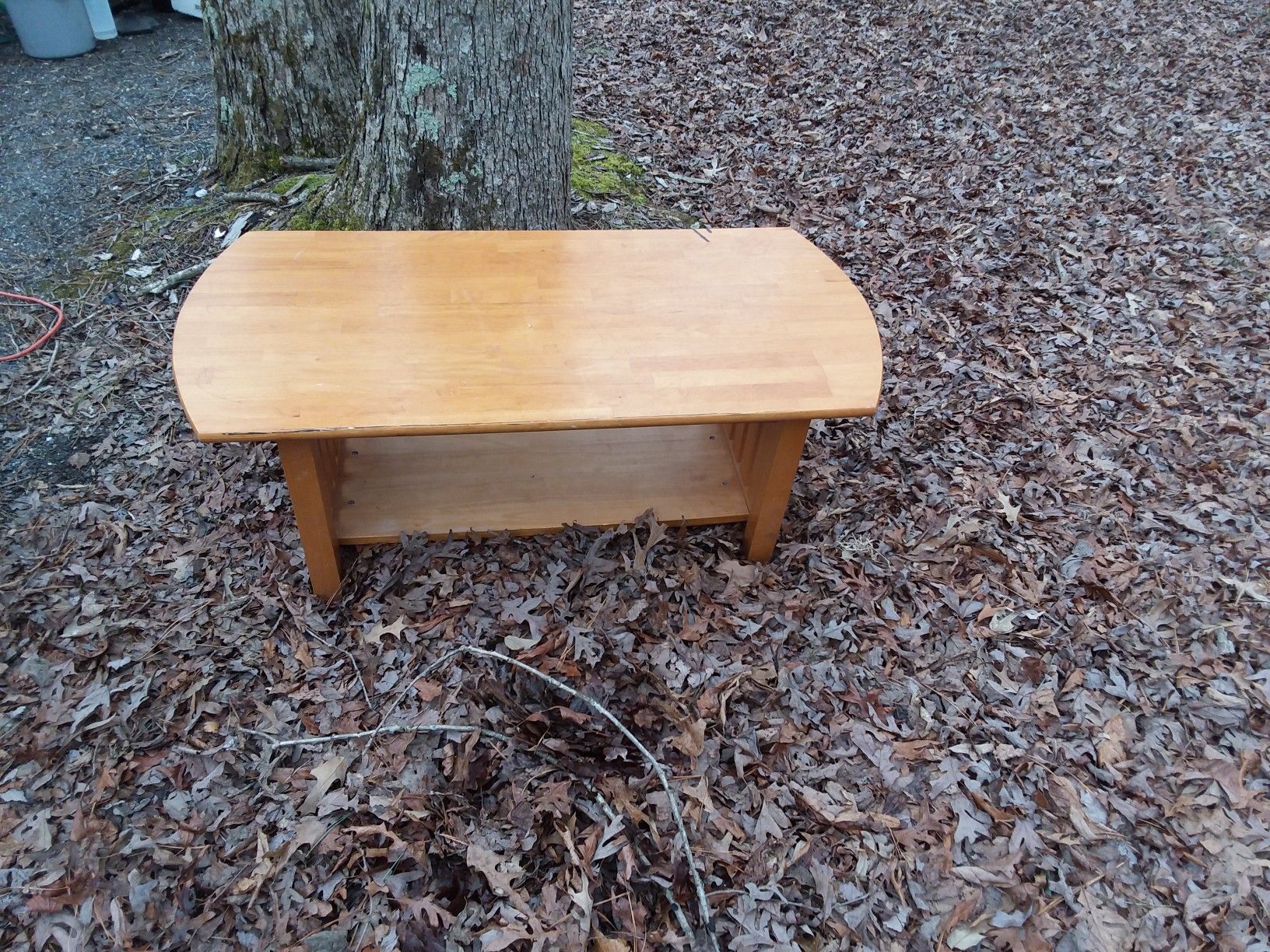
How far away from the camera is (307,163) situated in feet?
13.0

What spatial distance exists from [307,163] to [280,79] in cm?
38

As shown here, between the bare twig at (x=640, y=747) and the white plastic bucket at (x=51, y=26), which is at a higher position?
the white plastic bucket at (x=51, y=26)

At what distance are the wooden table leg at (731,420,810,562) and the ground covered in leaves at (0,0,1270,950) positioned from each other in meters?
0.13

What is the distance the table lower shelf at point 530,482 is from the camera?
265 cm

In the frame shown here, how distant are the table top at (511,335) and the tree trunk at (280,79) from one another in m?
1.46

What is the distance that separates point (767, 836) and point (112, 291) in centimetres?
352

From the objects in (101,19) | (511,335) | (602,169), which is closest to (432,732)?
(511,335)

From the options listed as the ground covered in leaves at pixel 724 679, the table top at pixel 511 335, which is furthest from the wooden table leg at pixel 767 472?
the table top at pixel 511 335

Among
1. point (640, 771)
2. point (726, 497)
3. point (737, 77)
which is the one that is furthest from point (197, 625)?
point (737, 77)

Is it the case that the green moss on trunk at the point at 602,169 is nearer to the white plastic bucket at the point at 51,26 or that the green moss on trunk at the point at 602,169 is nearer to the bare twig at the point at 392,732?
the bare twig at the point at 392,732

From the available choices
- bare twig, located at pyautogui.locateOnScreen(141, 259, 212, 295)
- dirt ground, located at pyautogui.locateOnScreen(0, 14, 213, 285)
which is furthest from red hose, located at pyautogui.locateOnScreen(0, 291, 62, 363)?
bare twig, located at pyautogui.locateOnScreen(141, 259, 212, 295)

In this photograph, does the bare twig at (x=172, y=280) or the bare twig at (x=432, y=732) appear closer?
the bare twig at (x=432, y=732)

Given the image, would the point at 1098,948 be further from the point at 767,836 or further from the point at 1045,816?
the point at 767,836

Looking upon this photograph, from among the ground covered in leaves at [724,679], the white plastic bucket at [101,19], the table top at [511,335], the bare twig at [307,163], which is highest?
the table top at [511,335]
